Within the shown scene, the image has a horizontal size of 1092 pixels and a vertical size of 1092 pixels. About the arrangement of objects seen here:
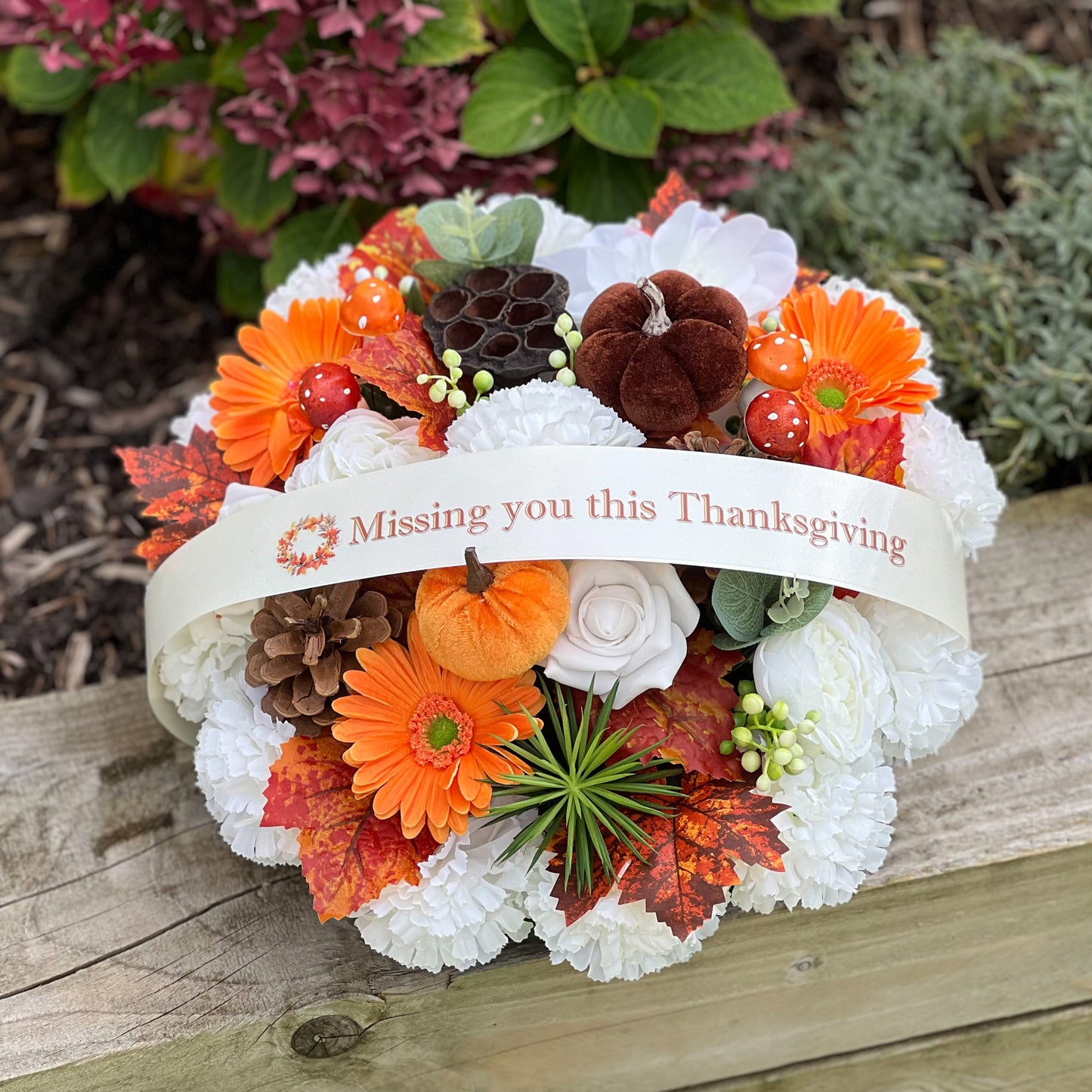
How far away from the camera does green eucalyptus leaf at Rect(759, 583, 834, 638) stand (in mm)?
978

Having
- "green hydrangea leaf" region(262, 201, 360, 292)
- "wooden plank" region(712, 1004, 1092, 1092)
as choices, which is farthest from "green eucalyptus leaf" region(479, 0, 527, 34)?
"wooden plank" region(712, 1004, 1092, 1092)

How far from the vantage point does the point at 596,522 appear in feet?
3.11

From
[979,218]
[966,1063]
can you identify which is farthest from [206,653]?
[979,218]

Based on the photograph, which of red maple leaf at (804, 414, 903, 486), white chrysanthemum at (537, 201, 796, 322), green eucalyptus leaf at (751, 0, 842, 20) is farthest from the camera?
green eucalyptus leaf at (751, 0, 842, 20)

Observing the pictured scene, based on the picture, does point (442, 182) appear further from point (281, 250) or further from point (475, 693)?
point (475, 693)

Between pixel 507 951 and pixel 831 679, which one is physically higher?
pixel 831 679

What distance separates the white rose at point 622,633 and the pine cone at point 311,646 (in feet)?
0.56

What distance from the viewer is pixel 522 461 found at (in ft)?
3.19

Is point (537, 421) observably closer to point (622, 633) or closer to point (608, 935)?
point (622, 633)

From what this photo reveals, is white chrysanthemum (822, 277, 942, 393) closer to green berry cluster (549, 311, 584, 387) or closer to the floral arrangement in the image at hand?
the floral arrangement

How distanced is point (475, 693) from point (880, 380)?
50 cm

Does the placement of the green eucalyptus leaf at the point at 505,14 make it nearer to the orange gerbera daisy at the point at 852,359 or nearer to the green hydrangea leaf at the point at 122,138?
the green hydrangea leaf at the point at 122,138

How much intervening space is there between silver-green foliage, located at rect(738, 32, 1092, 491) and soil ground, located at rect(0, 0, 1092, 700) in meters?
0.30

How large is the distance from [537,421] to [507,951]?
524 millimetres
